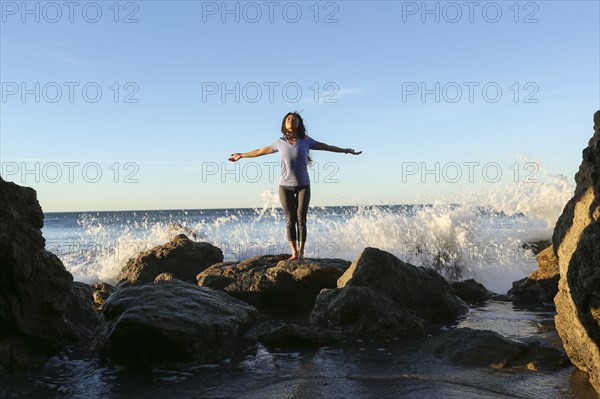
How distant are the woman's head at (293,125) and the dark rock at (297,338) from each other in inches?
138

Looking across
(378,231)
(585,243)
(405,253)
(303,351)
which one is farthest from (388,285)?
(378,231)

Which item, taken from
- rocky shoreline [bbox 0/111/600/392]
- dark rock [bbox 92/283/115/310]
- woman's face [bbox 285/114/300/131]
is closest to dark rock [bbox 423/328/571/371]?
rocky shoreline [bbox 0/111/600/392]

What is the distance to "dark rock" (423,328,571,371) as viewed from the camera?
4055 mm

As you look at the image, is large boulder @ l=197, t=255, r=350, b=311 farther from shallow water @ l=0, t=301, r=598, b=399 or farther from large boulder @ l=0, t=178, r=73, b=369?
large boulder @ l=0, t=178, r=73, b=369

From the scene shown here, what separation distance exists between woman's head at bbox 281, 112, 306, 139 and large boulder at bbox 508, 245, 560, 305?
12.8 ft

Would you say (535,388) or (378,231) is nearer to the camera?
(535,388)

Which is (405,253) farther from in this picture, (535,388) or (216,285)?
(535,388)

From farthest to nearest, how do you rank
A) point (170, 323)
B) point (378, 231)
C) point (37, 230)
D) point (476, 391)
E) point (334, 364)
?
point (378, 231) → point (37, 230) → point (170, 323) → point (334, 364) → point (476, 391)

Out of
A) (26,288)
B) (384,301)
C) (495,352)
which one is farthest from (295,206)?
(495,352)

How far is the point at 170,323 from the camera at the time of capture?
464 cm

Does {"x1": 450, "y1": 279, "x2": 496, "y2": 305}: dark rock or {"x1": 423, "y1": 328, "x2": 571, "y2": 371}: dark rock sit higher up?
{"x1": 423, "y1": 328, "x2": 571, "y2": 371}: dark rock

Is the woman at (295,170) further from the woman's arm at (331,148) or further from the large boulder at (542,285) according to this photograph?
the large boulder at (542,285)

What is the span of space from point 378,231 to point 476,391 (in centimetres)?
1012

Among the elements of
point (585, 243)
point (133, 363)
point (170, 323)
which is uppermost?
point (585, 243)
